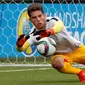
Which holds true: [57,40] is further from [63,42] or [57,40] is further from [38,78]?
[38,78]

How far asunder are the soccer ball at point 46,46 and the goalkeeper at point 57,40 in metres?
0.05

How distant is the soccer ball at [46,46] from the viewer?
3.77 meters

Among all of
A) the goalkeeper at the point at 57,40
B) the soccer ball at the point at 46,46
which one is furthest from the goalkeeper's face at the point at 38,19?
the soccer ball at the point at 46,46

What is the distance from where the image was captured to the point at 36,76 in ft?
15.1

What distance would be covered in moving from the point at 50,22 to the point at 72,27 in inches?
102

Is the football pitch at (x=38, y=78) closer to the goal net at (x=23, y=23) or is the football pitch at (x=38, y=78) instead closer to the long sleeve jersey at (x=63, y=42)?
the long sleeve jersey at (x=63, y=42)

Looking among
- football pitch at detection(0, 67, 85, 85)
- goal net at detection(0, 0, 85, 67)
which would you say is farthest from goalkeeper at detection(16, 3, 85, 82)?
goal net at detection(0, 0, 85, 67)

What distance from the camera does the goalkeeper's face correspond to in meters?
3.83

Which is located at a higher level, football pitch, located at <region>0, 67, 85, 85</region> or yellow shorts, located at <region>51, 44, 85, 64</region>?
yellow shorts, located at <region>51, 44, 85, 64</region>

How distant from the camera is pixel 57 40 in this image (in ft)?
13.4

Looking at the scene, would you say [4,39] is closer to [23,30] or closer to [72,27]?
[23,30]

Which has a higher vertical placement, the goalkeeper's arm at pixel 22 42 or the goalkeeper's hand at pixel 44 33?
the goalkeeper's hand at pixel 44 33

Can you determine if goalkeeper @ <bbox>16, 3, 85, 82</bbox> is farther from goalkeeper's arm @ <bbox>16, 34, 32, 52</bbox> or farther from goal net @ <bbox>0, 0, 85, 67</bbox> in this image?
goal net @ <bbox>0, 0, 85, 67</bbox>

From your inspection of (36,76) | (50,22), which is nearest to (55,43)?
(50,22)
